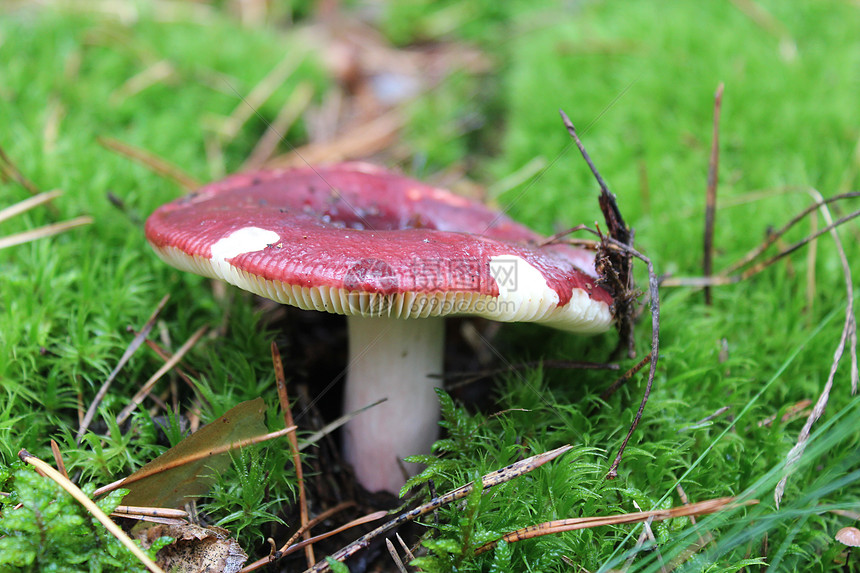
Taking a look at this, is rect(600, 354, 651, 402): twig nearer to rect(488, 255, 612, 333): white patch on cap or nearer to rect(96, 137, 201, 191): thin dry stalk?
rect(488, 255, 612, 333): white patch on cap

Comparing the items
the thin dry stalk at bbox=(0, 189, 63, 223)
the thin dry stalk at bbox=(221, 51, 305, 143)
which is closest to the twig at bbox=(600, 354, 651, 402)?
the thin dry stalk at bbox=(0, 189, 63, 223)

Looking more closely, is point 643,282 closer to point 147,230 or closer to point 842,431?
point 842,431

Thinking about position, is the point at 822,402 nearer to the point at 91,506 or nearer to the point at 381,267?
the point at 381,267

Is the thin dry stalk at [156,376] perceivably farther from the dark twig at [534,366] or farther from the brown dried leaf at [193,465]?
the dark twig at [534,366]

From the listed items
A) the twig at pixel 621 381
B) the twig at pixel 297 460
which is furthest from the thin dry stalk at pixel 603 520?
the twig at pixel 297 460

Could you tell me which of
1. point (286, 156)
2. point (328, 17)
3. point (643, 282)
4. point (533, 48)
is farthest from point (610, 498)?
point (328, 17)

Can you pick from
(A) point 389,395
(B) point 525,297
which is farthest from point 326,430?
(B) point 525,297

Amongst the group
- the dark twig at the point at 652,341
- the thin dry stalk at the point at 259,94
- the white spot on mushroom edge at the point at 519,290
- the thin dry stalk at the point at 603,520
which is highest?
the thin dry stalk at the point at 259,94
